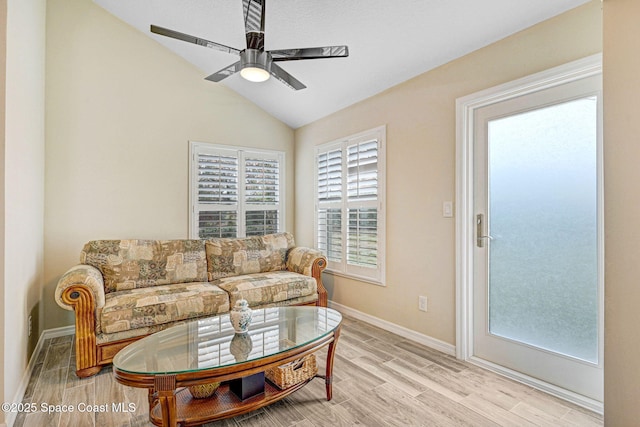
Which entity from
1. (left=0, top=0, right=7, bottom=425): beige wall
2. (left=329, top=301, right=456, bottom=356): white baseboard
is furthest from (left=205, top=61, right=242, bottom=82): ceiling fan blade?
(left=329, top=301, right=456, bottom=356): white baseboard

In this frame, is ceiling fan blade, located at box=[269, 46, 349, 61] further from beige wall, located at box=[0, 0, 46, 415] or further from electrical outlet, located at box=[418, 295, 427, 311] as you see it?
electrical outlet, located at box=[418, 295, 427, 311]

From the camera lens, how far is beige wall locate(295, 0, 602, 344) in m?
2.28

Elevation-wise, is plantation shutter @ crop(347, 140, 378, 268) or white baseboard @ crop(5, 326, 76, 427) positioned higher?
plantation shutter @ crop(347, 140, 378, 268)

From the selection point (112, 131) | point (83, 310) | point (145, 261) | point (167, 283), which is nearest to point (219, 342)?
point (83, 310)

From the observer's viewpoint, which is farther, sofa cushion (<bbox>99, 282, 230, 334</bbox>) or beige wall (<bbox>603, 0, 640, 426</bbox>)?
sofa cushion (<bbox>99, 282, 230, 334</bbox>)

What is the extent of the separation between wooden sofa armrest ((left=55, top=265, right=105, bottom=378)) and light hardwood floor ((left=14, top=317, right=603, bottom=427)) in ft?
0.37

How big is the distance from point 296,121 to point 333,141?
0.81 meters

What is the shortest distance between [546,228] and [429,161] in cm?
108

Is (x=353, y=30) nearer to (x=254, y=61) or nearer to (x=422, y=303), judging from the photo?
(x=254, y=61)

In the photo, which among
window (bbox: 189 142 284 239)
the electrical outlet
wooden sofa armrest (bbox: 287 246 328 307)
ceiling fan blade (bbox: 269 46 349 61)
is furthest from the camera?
window (bbox: 189 142 284 239)

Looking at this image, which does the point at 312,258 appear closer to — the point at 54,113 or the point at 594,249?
the point at 594,249

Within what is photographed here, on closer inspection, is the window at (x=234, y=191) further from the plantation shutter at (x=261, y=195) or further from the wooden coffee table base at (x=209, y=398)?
the wooden coffee table base at (x=209, y=398)

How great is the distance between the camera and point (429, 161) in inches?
116

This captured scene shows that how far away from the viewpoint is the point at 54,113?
319cm
